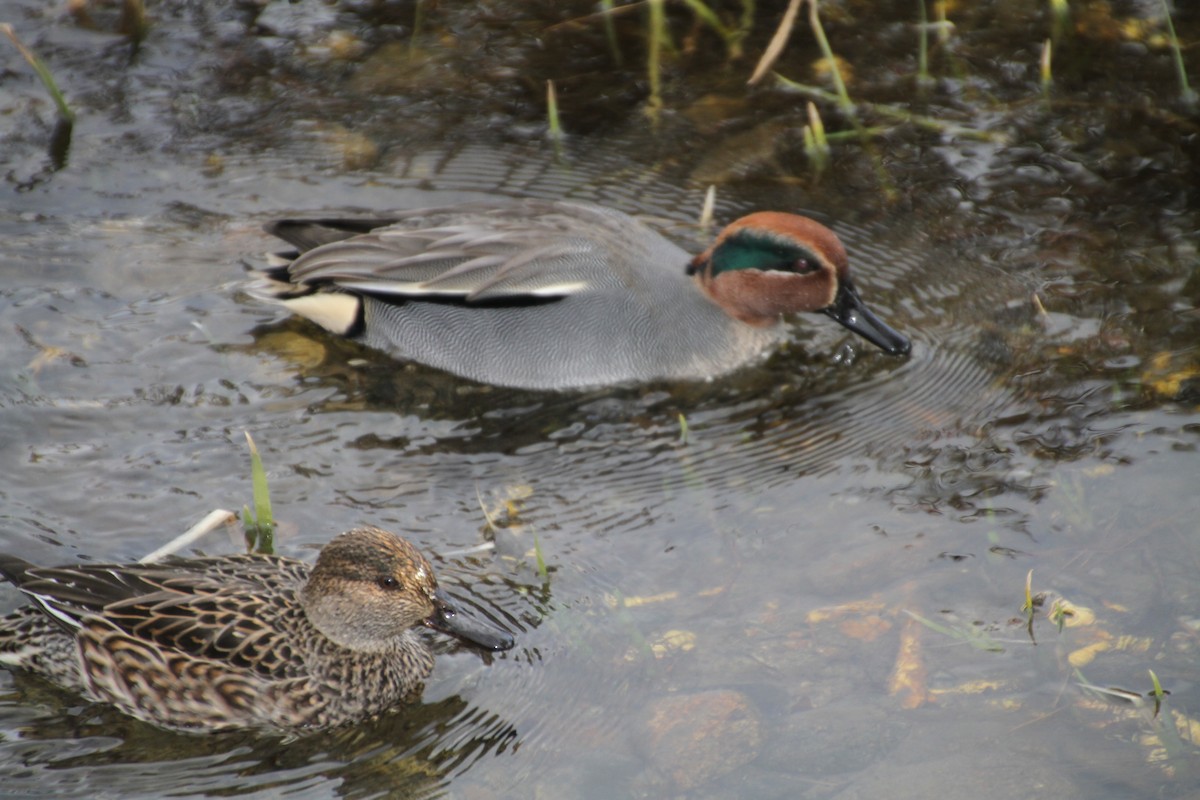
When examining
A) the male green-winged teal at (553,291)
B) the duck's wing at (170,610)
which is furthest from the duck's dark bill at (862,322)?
the duck's wing at (170,610)

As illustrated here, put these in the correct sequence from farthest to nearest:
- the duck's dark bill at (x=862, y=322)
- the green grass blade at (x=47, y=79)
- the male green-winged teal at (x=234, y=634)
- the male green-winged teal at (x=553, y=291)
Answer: the green grass blade at (x=47, y=79)
the male green-winged teal at (x=553, y=291)
the duck's dark bill at (x=862, y=322)
the male green-winged teal at (x=234, y=634)

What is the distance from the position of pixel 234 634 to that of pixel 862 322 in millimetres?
3084

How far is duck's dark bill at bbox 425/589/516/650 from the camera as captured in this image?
474 cm

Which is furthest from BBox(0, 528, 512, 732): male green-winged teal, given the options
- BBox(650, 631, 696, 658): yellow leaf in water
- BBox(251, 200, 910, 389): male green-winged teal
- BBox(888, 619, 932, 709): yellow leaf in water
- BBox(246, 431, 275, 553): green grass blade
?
BBox(251, 200, 910, 389): male green-winged teal

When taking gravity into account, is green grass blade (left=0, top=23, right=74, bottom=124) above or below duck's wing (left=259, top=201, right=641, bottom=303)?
above

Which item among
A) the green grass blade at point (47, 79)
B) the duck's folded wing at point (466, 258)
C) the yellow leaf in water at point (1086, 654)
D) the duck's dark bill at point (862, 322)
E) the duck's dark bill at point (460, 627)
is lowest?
the yellow leaf in water at point (1086, 654)

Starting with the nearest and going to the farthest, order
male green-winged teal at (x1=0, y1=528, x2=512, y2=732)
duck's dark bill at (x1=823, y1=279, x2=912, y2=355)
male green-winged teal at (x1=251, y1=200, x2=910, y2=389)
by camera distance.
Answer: male green-winged teal at (x1=0, y1=528, x2=512, y2=732), duck's dark bill at (x1=823, y1=279, x2=912, y2=355), male green-winged teal at (x1=251, y1=200, x2=910, y2=389)

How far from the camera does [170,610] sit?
15.4 feet

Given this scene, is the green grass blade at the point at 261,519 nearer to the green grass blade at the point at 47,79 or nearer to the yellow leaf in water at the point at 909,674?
the yellow leaf in water at the point at 909,674

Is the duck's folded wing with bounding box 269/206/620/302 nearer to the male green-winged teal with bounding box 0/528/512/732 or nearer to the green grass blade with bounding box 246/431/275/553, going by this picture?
the green grass blade with bounding box 246/431/275/553

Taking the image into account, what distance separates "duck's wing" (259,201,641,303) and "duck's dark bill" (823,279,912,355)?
96cm

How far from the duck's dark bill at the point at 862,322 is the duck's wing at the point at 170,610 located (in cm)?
285

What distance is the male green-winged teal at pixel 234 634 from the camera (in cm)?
464

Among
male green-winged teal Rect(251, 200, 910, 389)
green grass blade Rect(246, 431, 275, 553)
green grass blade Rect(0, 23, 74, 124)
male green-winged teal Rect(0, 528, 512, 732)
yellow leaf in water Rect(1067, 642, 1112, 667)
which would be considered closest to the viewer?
male green-winged teal Rect(0, 528, 512, 732)
